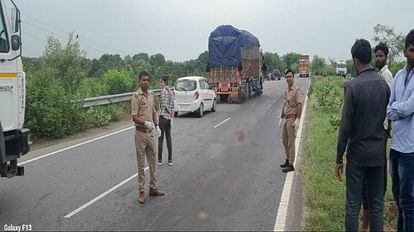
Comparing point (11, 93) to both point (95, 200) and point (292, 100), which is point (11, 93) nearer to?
point (95, 200)

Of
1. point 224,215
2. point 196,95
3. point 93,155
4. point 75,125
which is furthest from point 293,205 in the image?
point 196,95

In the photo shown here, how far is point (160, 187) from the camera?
7703 mm

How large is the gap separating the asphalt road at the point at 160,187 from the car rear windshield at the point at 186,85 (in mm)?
6608

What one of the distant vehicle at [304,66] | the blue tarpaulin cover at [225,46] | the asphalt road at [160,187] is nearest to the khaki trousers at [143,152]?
the asphalt road at [160,187]

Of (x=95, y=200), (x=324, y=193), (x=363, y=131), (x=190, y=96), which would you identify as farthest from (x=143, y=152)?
(x=190, y=96)

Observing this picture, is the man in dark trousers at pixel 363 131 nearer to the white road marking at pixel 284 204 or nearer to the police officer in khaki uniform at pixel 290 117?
the white road marking at pixel 284 204

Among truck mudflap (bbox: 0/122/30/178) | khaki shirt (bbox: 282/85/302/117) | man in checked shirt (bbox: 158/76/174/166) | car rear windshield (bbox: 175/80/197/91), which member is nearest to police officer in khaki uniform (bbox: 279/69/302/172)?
khaki shirt (bbox: 282/85/302/117)

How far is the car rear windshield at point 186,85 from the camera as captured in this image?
62.6ft

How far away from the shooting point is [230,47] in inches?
1009

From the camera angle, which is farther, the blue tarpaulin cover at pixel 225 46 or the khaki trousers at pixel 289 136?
the blue tarpaulin cover at pixel 225 46

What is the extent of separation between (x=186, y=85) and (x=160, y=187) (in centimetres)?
1180

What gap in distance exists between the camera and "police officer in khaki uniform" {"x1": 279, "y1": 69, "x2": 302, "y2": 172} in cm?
893

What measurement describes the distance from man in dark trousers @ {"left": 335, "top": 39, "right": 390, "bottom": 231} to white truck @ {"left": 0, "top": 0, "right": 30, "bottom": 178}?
4.48m

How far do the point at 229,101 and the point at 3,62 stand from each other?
20.9 meters
